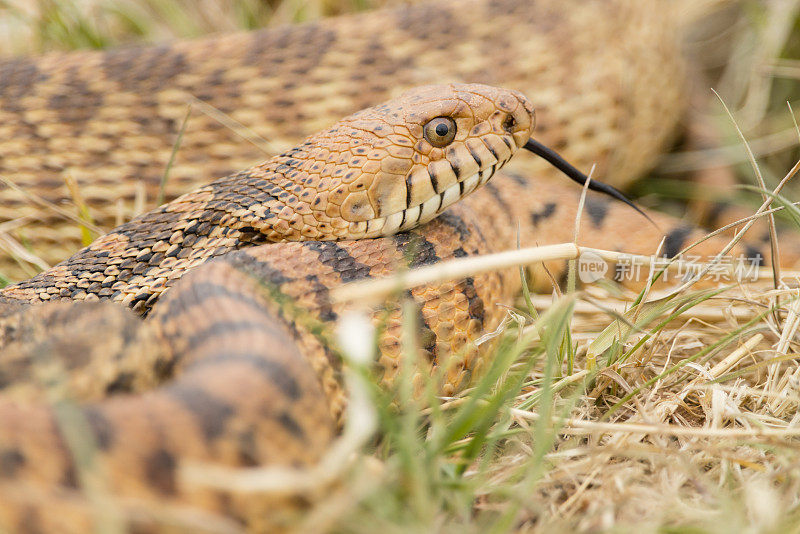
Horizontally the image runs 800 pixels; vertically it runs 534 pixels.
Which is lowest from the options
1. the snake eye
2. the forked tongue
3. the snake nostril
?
the forked tongue

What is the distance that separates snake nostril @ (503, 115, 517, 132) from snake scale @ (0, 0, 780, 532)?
0.01m

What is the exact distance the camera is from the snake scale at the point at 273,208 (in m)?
1.87

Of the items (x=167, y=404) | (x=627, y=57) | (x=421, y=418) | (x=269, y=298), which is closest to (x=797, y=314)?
(x=421, y=418)

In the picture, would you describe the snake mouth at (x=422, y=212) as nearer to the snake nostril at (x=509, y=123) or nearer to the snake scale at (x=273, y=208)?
the snake scale at (x=273, y=208)

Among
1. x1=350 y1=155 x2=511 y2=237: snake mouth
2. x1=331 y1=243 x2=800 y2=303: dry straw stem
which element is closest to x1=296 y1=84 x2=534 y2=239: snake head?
x1=350 y1=155 x2=511 y2=237: snake mouth

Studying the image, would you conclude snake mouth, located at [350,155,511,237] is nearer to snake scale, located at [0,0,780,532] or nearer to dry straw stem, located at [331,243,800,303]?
snake scale, located at [0,0,780,532]

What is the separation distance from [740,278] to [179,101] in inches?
134

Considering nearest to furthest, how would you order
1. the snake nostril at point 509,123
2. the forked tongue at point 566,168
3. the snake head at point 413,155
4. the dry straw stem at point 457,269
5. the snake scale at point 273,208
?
the snake scale at point 273,208
the dry straw stem at point 457,269
the snake head at point 413,155
the snake nostril at point 509,123
the forked tongue at point 566,168

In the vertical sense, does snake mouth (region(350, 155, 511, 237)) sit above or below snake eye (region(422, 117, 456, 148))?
below

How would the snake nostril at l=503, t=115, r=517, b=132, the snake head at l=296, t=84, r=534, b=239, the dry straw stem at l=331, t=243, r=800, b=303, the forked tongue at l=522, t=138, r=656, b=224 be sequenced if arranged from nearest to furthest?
1. the dry straw stem at l=331, t=243, r=800, b=303
2. the snake head at l=296, t=84, r=534, b=239
3. the snake nostril at l=503, t=115, r=517, b=132
4. the forked tongue at l=522, t=138, r=656, b=224

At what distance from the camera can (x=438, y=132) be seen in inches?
134

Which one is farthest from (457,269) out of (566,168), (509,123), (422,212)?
(566,168)

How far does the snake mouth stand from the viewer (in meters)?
3.37

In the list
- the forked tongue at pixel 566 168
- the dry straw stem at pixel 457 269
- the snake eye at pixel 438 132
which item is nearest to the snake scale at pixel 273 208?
the snake eye at pixel 438 132
